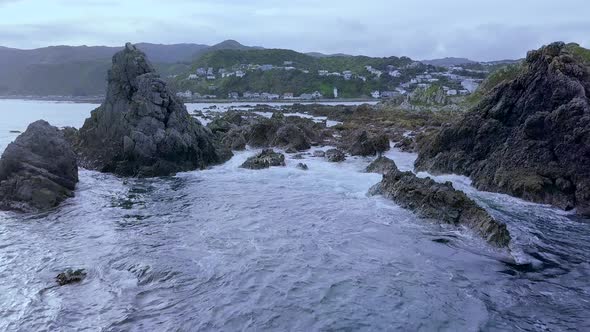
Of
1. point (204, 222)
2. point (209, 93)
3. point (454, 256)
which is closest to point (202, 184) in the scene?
point (204, 222)

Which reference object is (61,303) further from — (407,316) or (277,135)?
(277,135)

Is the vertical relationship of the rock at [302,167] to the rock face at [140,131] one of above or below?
below

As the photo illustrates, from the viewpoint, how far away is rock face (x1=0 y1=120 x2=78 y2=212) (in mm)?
24891

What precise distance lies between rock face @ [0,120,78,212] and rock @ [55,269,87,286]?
1045 centimetres

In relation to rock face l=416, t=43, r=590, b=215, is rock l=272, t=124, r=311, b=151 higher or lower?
lower

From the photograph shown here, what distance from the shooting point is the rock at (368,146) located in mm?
44000

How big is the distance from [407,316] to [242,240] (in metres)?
8.86

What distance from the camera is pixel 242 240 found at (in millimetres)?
20078

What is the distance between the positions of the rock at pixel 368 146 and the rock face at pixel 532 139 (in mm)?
8828

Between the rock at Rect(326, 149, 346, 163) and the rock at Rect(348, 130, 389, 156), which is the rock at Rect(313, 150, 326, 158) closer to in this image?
the rock at Rect(326, 149, 346, 163)

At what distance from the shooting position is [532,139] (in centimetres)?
2820

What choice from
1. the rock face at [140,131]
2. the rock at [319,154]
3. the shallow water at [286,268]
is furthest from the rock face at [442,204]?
the rock face at [140,131]

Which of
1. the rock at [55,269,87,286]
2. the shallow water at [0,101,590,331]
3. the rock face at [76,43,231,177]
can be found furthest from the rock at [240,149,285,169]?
the rock at [55,269,87,286]

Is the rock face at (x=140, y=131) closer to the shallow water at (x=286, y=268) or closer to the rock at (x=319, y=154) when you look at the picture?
the shallow water at (x=286, y=268)
